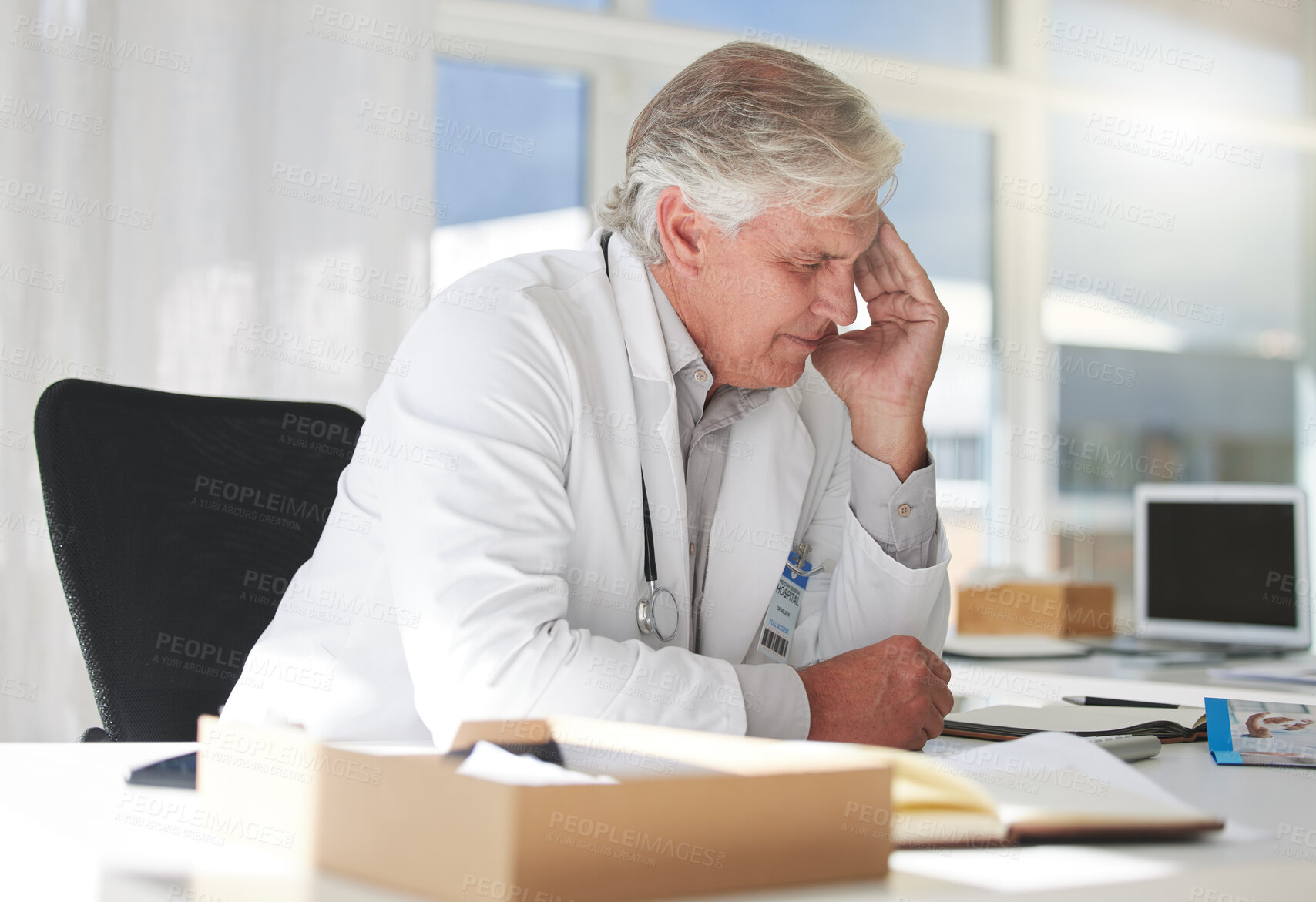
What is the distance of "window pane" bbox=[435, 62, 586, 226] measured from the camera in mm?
→ 3410

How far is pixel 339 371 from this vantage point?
9.68 ft

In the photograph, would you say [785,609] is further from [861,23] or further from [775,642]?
[861,23]

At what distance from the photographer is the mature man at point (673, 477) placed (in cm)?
97

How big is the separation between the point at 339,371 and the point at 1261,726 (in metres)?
2.41

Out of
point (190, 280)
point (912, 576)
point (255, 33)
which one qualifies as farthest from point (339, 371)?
point (912, 576)

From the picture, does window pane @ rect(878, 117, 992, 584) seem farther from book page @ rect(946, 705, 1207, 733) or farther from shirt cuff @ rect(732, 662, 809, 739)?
shirt cuff @ rect(732, 662, 809, 739)

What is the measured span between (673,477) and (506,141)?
253 cm

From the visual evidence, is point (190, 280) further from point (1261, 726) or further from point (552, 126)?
point (1261, 726)

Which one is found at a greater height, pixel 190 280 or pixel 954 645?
pixel 190 280

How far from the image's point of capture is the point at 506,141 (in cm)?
350

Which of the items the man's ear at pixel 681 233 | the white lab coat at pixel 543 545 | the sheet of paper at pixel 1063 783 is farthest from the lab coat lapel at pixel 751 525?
the sheet of paper at pixel 1063 783

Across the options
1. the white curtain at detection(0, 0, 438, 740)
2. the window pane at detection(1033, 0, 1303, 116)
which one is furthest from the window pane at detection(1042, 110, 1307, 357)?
the white curtain at detection(0, 0, 438, 740)

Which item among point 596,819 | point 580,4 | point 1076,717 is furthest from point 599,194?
point 596,819

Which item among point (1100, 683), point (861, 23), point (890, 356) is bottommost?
point (1100, 683)
